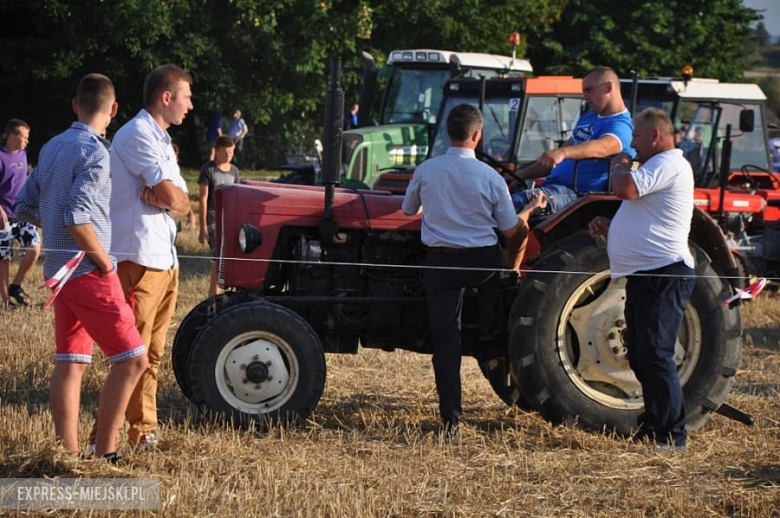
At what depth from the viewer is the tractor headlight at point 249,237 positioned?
6340mm

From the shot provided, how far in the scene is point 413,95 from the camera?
50.7ft

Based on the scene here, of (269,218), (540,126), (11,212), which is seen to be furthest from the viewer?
(540,126)

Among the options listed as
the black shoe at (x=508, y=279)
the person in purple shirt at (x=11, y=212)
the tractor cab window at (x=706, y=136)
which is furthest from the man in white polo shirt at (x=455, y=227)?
the tractor cab window at (x=706, y=136)

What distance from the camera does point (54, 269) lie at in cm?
479

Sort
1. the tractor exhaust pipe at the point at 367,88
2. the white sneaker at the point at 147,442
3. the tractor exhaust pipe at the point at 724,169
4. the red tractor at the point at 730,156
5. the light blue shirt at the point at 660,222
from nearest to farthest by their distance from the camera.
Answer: the white sneaker at the point at 147,442 → the light blue shirt at the point at 660,222 → the tractor exhaust pipe at the point at 724,169 → the red tractor at the point at 730,156 → the tractor exhaust pipe at the point at 367,88

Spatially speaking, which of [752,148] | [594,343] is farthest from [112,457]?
[752,148]

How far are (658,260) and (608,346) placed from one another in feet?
2.27

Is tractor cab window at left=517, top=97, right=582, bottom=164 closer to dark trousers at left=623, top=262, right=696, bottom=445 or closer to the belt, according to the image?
the belt

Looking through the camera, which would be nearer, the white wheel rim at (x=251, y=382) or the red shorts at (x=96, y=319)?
the red shorts at (x=96, y=319)

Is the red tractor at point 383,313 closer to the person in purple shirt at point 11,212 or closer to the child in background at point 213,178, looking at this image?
the child in background at point 213,178

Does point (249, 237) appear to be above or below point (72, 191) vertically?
below

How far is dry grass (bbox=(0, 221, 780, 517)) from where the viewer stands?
15.4ft

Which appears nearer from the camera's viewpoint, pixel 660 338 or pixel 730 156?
pixel 660 338

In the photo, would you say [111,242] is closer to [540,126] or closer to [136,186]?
[136,186]
